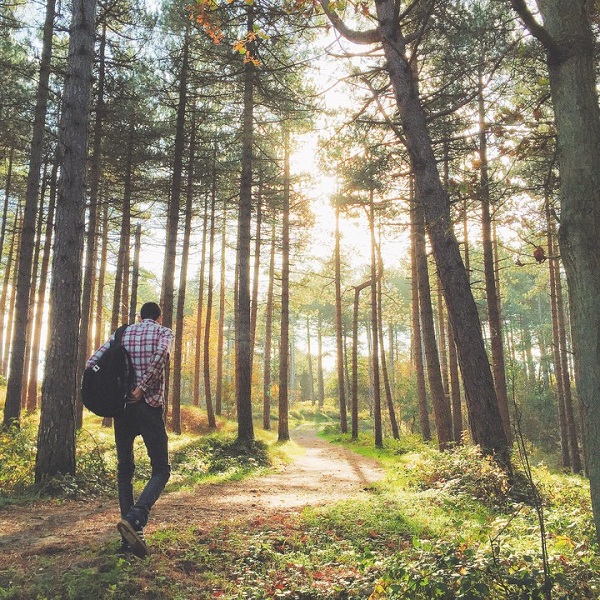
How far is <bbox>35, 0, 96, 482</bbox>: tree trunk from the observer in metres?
6.81

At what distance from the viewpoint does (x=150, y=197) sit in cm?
1753

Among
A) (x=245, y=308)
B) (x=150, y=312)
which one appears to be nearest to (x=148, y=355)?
(x=150, y=312)

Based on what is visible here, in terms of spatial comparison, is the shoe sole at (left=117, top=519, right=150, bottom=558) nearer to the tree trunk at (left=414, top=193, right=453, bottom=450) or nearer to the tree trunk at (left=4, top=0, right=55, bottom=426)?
the tree trunk at (left=4, top=0, right=55, bottom=426)

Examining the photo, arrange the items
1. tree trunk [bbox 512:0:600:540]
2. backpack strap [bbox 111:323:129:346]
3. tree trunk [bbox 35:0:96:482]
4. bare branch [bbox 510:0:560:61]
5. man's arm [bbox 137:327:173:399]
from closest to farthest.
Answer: tree trunk [bbox 512:0:600:540] → bare branch [bbox 510:0:560:61] → man's arm [bbox 137:327:173:399] → backpack strap [bbox 111:323:129:346] → tree trunk [bbox 35:0:96:482]

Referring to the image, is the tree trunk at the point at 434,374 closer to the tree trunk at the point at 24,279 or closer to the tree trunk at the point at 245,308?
the tree trunk at the point at 245,308

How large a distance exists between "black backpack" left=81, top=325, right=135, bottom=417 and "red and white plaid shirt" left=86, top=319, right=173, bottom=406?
0.22 feet

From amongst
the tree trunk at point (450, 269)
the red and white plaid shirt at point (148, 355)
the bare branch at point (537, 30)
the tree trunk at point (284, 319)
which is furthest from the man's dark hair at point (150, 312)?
the tree trunk at point (284, 319)

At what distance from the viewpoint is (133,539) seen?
3.79m

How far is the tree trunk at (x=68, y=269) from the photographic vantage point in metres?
6.81

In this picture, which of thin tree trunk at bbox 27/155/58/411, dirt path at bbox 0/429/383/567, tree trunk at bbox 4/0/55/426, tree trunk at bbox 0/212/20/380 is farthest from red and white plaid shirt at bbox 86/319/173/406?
tree trunk at bbox 0/212/20/380

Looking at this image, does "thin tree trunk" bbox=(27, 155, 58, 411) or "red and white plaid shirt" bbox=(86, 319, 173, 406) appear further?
"thin tree trunk" bbox=(27, 155, 58, 411)

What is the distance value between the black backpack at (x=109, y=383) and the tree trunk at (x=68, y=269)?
10.7 feet

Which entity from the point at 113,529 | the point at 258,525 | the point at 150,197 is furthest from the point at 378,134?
the point at 150,197

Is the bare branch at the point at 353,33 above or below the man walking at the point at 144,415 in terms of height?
above
